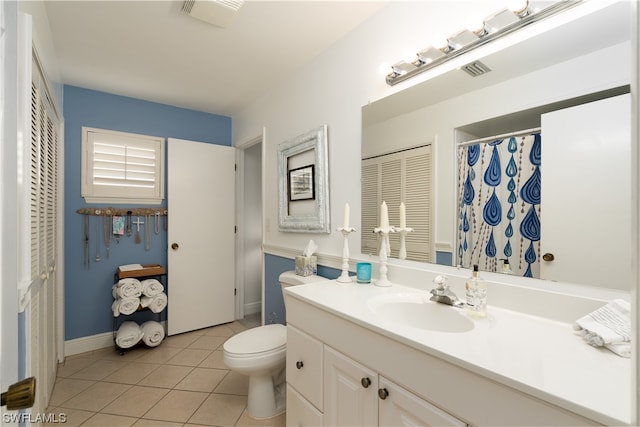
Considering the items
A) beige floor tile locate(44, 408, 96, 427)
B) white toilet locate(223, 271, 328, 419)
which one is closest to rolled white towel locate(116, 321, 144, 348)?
beige floor tile locate(44, 408, 96, 427)

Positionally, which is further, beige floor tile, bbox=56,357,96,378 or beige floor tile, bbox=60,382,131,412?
beige floor tile, bbox=56,357,96,378

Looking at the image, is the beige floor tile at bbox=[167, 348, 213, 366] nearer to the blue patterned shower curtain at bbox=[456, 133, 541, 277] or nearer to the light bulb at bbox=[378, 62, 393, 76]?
the blue patterned shower curtain at bbox=[456, 133, 541, 277]

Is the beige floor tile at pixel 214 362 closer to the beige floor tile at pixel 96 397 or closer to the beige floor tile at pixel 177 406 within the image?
the beige floor tile at pixel 177 406

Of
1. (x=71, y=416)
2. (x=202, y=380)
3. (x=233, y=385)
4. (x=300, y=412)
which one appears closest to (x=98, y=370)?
(x=71, y=416)

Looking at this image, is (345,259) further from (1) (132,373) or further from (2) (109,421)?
(1) (132,373)

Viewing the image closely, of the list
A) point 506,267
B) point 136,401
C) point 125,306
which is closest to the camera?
point 506,267

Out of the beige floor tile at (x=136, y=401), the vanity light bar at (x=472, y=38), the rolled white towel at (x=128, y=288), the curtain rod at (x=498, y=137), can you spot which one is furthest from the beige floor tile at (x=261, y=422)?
the vanity light bar at (x=472, y=38)

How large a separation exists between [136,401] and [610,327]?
2517 mm

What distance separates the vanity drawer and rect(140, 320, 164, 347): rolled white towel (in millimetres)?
1871

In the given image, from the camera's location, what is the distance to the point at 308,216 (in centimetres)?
222

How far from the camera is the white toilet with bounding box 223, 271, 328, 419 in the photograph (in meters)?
→ 1.70

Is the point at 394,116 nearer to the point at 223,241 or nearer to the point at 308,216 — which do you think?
the point at 308,216

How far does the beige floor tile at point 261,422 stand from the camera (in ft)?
5.71

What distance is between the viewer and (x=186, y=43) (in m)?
2.01
